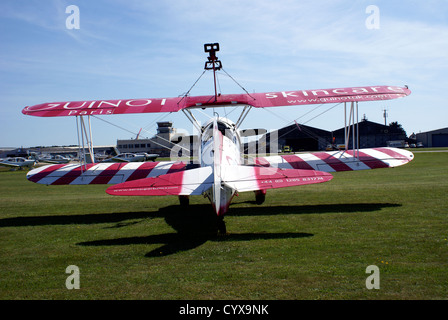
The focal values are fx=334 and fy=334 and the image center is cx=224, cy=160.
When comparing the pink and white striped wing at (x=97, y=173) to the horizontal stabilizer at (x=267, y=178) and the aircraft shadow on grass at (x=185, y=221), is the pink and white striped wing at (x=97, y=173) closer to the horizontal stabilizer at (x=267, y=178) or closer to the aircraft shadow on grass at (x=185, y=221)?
the aircraft shadow on grass at (x=185, y=221)

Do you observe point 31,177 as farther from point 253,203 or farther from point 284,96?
point 284,96

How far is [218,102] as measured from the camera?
9688 millimetres

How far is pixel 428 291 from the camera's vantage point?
12.0ft

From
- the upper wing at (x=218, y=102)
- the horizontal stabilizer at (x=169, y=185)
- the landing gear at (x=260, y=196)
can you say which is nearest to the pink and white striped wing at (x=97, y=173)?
the upper wing at (x=218, y=102)

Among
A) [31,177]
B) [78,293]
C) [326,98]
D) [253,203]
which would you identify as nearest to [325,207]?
[253,203]

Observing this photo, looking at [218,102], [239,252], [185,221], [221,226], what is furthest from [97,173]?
[239,252]

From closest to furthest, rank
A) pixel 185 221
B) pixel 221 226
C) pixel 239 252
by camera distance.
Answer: pixel 239 252 < pixel 221 226 < pixel 185 221

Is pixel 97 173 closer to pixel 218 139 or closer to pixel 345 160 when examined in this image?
pixel 218 139

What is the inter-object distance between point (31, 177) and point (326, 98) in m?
8.56

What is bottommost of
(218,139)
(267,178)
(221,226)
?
(221,226)

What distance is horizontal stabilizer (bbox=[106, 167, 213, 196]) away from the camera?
564cm

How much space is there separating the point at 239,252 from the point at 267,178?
1.42m

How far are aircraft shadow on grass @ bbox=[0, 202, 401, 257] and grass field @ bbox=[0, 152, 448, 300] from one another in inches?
1.0
